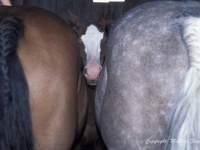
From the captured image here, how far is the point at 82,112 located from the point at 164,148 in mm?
1141

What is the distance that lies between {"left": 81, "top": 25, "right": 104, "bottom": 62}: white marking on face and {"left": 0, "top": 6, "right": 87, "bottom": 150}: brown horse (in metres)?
1.04

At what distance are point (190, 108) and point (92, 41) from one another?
189 cm

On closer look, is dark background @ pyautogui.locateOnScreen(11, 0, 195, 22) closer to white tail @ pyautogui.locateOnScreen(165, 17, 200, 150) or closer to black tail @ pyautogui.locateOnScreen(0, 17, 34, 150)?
black tail @ pyautogui.locateOnScreen(0, 17, 34, 150)

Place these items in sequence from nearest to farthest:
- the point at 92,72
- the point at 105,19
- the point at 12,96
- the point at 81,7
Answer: the point at 12,96
the point at 92,72
the point at 105,19
the point at 81,7

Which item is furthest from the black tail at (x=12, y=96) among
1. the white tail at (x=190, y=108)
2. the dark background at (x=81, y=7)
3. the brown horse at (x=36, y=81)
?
the dark background at (x=81, y=7)

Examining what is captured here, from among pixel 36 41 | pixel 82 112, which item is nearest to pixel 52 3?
pixel 82 112

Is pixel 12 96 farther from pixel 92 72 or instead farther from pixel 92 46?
pixel 92 46

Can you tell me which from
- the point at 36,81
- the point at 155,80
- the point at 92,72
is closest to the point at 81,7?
the point at 92,72

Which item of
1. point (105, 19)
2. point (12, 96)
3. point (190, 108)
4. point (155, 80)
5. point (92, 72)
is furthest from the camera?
point (105, 19)

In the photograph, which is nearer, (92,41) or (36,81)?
(36,81)

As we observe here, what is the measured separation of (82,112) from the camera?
9.14ft

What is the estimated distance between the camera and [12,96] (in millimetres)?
1905

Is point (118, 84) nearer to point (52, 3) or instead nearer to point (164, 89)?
point (164, 89)

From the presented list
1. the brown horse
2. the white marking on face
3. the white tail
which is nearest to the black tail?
the brown horse
